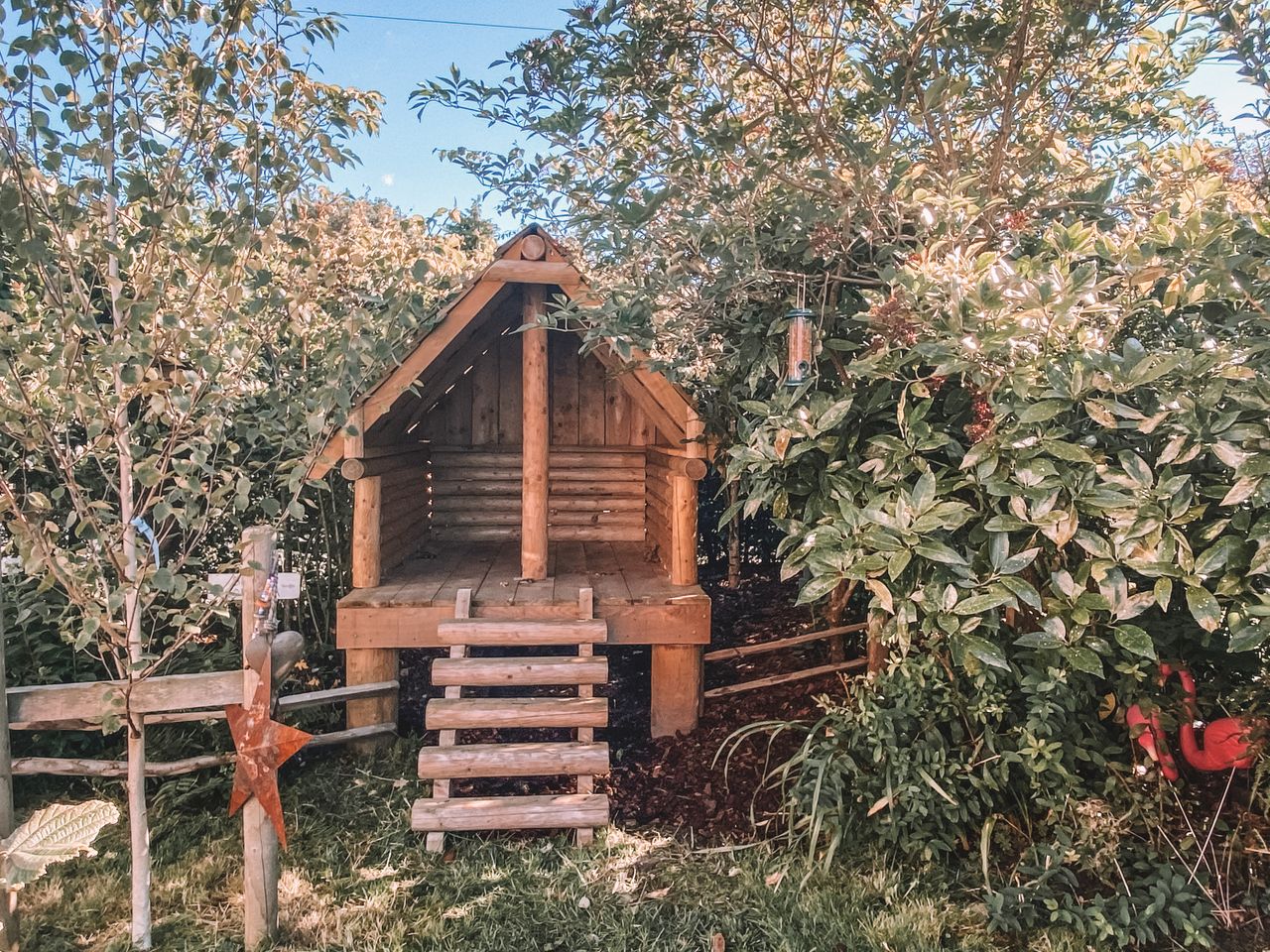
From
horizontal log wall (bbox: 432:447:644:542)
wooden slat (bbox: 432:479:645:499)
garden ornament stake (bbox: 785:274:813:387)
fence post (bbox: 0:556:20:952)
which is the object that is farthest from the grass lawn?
wooden slat (bbox: 432:479:645:499)

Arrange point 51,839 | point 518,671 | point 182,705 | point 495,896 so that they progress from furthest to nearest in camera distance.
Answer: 1. point 518,671
2. point 495,896
3. point 182,705
4. point 51,839

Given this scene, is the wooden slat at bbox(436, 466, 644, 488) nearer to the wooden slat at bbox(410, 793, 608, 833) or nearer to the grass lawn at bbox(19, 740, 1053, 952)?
the grass lawn at bbox(19, 740, 1053, 952)

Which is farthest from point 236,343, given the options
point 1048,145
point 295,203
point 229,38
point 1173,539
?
point 1048,145

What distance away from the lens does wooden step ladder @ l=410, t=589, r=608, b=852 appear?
Answer: 4023 millimetres

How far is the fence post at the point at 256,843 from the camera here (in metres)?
3.08

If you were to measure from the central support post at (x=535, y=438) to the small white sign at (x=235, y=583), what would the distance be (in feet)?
5.60

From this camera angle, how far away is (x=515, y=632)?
465cm

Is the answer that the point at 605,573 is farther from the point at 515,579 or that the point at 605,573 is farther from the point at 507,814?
the point at 507,814

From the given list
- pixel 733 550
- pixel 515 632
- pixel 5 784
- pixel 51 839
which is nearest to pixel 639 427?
pixel 733 550

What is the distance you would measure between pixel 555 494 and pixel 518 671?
10.4ft

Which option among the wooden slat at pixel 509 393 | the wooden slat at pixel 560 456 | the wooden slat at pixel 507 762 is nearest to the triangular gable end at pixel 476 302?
the wooden slat at pixel 507 762

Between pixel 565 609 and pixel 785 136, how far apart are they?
3.03 metres

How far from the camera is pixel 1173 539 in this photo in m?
2.51

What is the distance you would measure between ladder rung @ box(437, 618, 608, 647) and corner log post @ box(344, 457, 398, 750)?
69 cm
